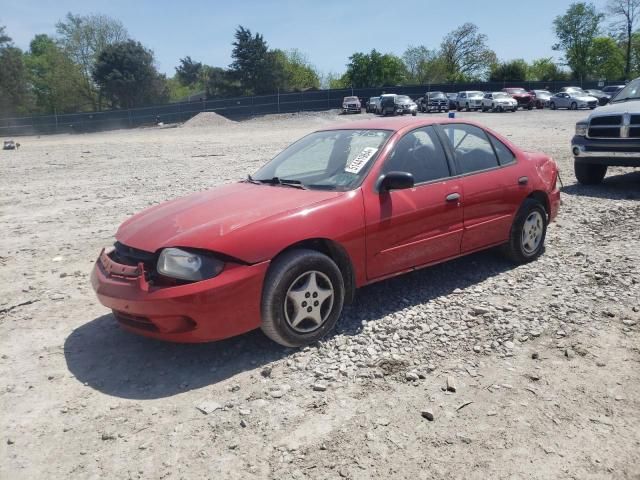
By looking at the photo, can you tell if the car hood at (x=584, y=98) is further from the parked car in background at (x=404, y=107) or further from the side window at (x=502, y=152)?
the side window at (x=502, y=152)

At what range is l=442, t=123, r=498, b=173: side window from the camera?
491 cm

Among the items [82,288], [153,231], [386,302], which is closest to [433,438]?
[386,302]

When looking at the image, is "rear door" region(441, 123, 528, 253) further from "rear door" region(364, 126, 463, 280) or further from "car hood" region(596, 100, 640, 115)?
"car hood" region(596, 100, 640, 115)

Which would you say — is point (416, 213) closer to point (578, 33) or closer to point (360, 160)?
point (360, 160)

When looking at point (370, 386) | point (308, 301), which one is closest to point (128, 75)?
point (308, 301)

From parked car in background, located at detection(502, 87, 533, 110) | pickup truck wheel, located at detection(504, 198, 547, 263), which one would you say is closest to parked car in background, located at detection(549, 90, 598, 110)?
parked car in background, located at detection(502, 87, 533, 110)

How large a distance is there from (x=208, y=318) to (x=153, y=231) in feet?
2.65

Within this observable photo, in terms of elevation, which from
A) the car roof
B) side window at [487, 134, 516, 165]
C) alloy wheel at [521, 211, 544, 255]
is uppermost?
the car roof

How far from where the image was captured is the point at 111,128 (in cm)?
4997

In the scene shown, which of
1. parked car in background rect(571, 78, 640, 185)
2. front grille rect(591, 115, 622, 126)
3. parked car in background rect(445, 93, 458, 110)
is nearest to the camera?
parked car in background rect(571, 78, 640, 185)

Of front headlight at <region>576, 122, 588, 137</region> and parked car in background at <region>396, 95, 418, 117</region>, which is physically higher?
parked car in background at <region>396, 95, 418, 117</region>

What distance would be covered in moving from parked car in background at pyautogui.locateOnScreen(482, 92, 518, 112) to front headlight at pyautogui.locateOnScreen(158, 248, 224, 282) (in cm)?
4182

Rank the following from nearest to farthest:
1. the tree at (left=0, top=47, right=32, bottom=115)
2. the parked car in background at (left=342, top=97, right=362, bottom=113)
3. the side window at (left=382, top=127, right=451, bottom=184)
A: the side window at (left=382, top=127, right=451, bottom=184), the parked car in background at (left=342, top=97, right=362, bottom=113), the tree at (left=0, top=47, right=32, bottom=115)

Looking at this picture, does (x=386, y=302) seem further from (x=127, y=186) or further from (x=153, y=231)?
(x=127, y=186)
